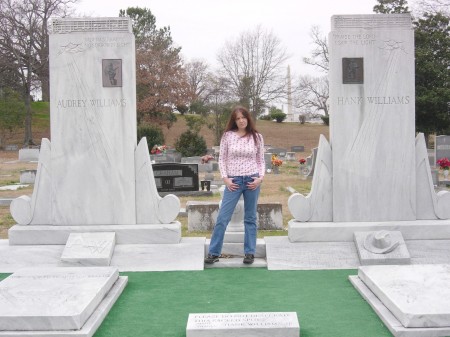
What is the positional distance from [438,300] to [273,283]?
1863 millimetres

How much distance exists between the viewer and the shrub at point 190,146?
29156 mm

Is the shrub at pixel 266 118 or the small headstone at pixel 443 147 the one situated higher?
the shrub at pixel 266 118

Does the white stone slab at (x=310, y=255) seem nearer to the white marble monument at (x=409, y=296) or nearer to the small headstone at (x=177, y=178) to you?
the white marble monument at (x=409, y=296)

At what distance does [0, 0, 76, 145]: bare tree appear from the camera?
134 feet

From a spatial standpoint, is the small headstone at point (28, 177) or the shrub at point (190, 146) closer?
the small headstone at point (28, 177)

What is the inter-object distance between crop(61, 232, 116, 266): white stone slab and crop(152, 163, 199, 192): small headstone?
336 inches

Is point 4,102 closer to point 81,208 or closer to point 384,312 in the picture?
point 81,208

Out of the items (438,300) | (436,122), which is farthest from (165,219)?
(436,122)

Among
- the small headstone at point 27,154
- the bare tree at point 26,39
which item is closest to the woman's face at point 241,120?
the small headstone at point 27,154

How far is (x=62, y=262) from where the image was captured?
676cm

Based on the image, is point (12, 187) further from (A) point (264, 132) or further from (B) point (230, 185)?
(A) point (264, 132)

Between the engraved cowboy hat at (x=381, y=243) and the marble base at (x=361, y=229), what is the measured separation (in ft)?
1.26

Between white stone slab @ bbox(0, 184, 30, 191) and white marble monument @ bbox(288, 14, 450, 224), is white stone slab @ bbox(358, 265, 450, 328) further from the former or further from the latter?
white stone slab @ bbox(0, 184, 30, 191)

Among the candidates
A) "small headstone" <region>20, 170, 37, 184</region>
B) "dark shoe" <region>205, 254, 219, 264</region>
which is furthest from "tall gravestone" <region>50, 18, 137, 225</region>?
"small headstone" <region>20, 170, 37, 184</region>
